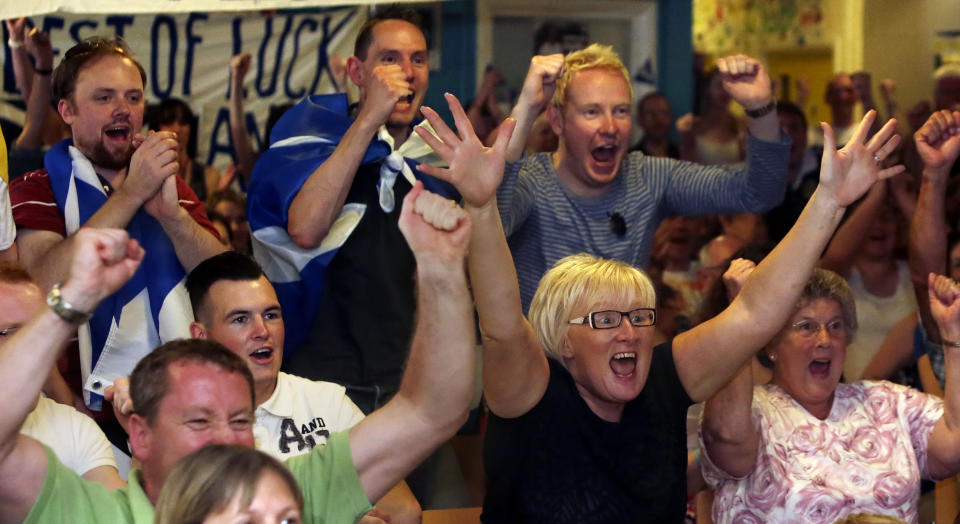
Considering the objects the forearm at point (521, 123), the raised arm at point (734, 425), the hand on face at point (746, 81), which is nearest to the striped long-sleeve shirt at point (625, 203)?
the hand on face at point (746, 81)

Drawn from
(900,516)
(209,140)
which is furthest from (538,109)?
(209,140)

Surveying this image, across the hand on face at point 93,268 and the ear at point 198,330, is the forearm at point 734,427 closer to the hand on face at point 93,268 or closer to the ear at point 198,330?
the ear at point 198,330

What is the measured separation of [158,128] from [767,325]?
298 cm

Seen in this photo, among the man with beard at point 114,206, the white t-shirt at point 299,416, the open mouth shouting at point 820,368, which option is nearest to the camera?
the white t-shirt at point 299,416

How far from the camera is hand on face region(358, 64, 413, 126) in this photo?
330 centimetres

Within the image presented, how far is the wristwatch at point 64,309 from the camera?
6.61 ft

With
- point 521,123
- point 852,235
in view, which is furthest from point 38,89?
point 852,235

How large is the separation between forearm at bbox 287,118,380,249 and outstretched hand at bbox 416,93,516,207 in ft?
2.90

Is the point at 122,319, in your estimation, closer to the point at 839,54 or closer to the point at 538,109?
the point at 538,109

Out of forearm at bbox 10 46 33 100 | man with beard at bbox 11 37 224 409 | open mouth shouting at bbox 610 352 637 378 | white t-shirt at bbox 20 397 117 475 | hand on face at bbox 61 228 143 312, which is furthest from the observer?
forearm at bbox 10 46 33 100

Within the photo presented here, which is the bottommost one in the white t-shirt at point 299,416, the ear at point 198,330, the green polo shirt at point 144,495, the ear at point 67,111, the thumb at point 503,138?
the white t-shirt at point 299,416

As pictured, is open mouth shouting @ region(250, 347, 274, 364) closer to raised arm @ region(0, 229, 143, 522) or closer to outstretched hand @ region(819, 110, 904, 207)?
raised arm @ region(0, 229, 143, 522)

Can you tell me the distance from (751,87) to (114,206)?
1.70m

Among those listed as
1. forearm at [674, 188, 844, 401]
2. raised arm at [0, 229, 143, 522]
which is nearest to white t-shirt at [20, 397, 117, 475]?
raised arm at [0, 229, 143, 522]
